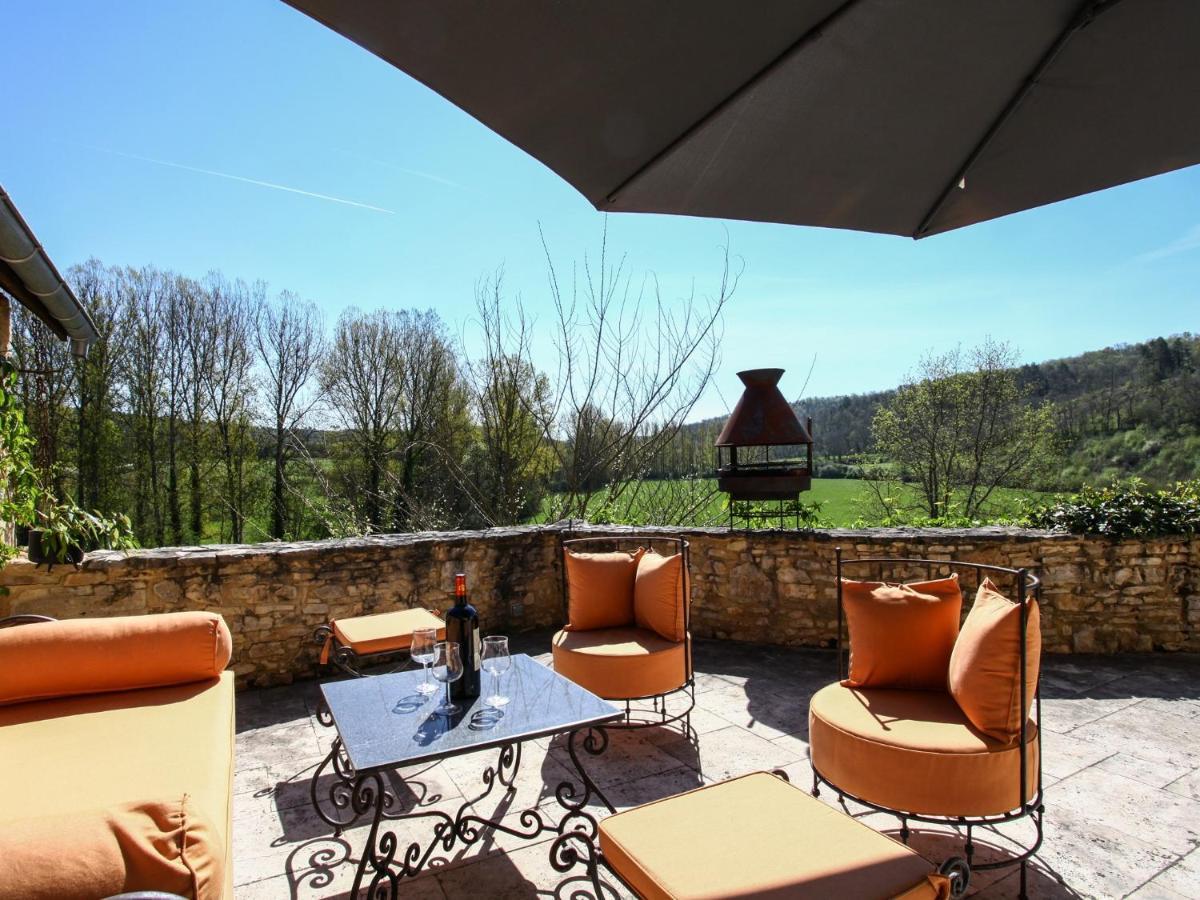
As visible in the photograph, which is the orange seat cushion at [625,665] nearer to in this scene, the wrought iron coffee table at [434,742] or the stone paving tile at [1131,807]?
the wrought iron coffee table at [434,742]

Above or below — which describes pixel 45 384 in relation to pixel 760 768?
above

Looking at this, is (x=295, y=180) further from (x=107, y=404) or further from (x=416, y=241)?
(x=107, y=404)

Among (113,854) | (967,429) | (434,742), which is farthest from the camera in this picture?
(967,429)

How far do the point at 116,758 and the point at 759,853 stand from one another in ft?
6.67

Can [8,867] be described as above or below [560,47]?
below

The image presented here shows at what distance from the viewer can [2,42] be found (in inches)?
172

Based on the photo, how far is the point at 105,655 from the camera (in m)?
2.64

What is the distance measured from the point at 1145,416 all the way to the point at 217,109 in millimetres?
18617

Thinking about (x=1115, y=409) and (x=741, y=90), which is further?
(x=1115, y=409)

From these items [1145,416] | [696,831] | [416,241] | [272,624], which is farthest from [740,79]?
[1145,416]

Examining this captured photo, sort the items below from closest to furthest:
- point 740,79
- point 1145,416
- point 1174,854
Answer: point 740,79 → point 1174,854 → point 1145,416

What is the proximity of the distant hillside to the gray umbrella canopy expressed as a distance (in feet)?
42.7

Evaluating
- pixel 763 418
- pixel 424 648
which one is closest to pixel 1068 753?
pixel 763 418

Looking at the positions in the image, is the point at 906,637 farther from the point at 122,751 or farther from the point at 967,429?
the point at 967,429
